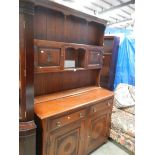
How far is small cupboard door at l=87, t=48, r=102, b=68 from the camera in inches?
87.6

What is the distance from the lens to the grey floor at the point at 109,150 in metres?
2.25

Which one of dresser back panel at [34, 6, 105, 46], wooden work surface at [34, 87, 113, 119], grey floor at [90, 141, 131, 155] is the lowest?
grey floor at [90, 141, 131, 155]

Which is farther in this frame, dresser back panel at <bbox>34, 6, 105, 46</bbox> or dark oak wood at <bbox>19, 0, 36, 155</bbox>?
dresser back panel at <bbox>34, 6, 105, 46</bbox>

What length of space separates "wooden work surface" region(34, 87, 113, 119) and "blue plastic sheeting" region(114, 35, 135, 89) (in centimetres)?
114

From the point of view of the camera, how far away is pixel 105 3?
420 cm

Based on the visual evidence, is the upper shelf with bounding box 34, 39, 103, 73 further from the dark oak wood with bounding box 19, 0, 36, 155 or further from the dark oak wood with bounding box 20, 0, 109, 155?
the dark oak wood with bounding box 19, 0, 36, 155

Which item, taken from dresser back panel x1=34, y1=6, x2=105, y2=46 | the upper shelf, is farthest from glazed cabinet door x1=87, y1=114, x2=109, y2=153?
dresser back panel x1=34, y1=6, x2=105, y2=46

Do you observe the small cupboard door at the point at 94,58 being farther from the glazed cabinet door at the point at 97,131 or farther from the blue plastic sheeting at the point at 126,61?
the blue plastic sheeting at the point at 126,61

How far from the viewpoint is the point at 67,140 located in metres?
1.72

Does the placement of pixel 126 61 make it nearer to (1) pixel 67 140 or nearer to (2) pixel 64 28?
(2) pixel 64 28

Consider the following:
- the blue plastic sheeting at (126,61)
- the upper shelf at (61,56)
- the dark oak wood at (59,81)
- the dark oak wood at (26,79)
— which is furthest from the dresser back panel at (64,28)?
the blue plastic sheeting at (126,61)
